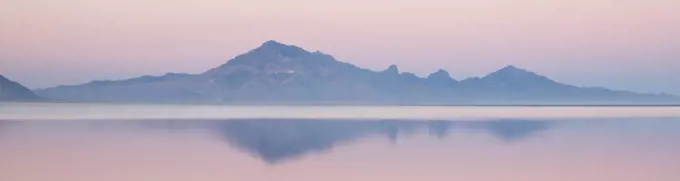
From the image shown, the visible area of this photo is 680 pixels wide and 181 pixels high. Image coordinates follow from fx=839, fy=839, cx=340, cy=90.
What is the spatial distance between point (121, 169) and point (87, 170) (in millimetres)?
155

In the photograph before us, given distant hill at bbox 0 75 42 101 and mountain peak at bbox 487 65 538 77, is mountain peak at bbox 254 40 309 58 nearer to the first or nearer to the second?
mountain peak at bbox 487 65 538 77

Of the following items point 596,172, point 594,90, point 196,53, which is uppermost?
point 196,53

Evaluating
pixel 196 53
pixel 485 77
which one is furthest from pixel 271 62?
pixel 485 77

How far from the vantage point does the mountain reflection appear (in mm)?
4996

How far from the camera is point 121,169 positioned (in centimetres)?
394

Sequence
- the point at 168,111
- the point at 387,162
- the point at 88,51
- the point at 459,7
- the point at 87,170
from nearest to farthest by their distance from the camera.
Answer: the point at 87,170 < the point at 387,162 < the point at 459,7 < the point at 88,51 < the point at 168,111

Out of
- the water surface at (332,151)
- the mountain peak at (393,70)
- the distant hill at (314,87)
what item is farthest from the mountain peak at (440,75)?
the water surface at (332,151)

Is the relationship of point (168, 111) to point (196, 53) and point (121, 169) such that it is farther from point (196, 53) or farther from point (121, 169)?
point (121, 169)

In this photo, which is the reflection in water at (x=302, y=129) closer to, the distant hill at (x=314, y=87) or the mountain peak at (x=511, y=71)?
the distant hill at (x=314, y=87)

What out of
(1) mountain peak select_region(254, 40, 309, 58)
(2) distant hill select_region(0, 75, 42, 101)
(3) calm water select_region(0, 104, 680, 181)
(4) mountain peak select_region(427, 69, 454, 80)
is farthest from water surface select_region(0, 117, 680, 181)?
(1) mountain peak select_region(254, 40, 309, 58)

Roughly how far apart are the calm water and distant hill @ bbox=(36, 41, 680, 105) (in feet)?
0.79

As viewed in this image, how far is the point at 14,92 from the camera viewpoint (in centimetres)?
647

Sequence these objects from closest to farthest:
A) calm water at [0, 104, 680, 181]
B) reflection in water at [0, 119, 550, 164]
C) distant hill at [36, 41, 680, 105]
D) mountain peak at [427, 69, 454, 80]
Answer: calm water at [0, 104, 680, 181], reflection in water at [0, 119, 550, 164], distant hill at [36, 41, 680, 105], mountain peak at [427, 69, 454, 80]

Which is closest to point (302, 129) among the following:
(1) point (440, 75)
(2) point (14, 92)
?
(1) point (440, 75)
